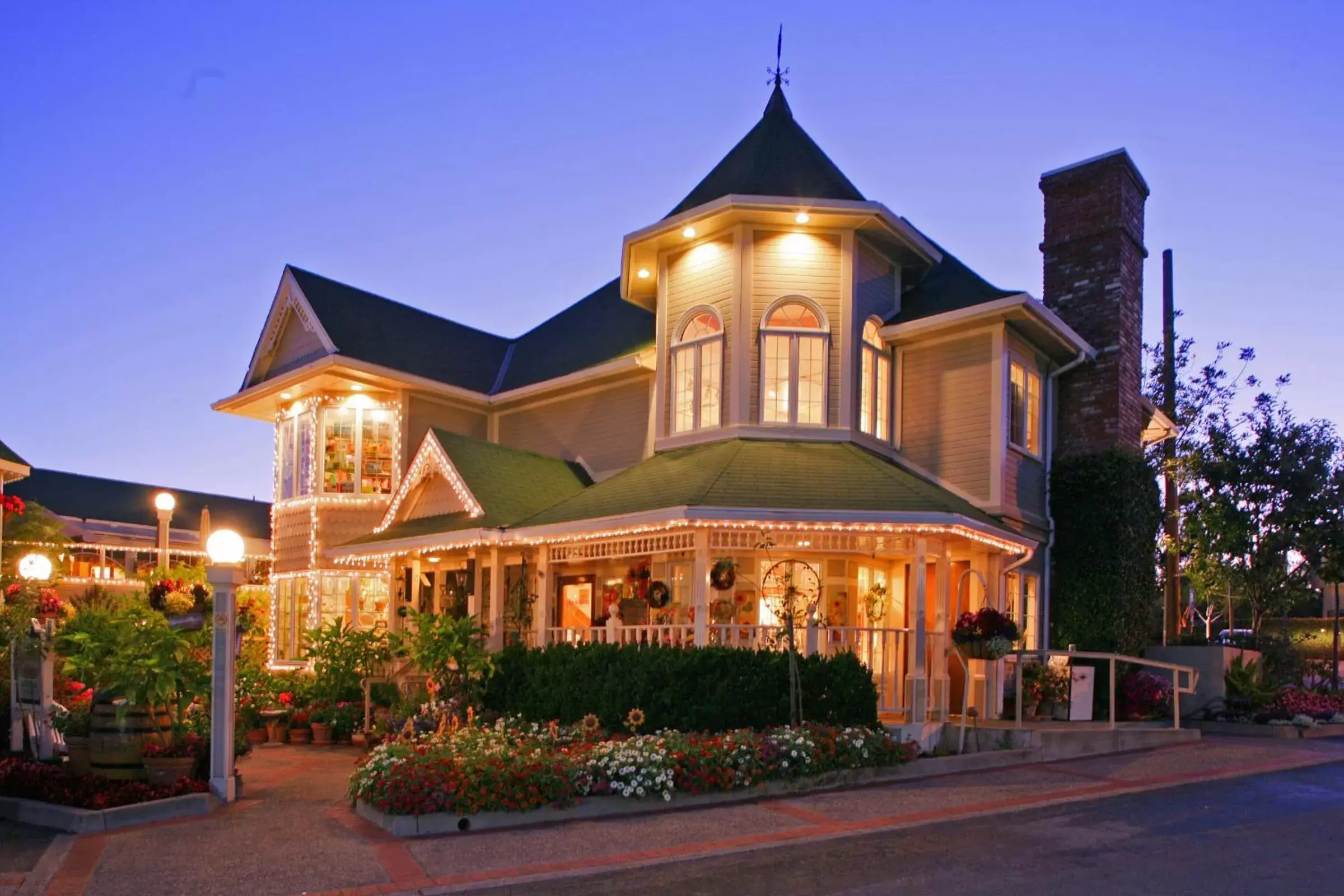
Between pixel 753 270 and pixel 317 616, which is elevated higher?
pixel 753 270

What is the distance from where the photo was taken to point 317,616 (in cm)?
2073

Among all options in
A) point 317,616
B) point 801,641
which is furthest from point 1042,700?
point 317,616

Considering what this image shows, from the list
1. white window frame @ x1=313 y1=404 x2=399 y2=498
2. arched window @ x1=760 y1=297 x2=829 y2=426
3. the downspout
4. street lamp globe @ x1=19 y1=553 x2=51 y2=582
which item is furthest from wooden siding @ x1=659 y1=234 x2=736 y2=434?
street lamp globe @ x1=19 y1=553 x2=51 y2=582

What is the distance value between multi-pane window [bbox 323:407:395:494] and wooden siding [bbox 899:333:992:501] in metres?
9.51

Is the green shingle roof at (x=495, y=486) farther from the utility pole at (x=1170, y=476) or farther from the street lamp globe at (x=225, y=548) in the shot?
the utility pole at (x=1170, y=476)

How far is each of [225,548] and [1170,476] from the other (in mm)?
20019

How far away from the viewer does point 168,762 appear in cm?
1121

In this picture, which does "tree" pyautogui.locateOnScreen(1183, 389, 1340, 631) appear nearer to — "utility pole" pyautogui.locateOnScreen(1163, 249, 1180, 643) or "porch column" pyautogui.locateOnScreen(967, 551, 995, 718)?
"utility pole" pyautogui.locateOnScreen(1163, 249, 1180, 643)

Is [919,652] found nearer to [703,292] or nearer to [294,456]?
[703,292]

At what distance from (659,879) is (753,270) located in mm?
10532

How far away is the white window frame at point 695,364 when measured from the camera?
17297 mm

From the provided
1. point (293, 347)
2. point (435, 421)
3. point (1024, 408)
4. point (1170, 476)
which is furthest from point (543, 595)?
point (1170, 476)

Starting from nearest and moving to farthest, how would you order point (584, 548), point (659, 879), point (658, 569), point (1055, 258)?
1. point (659, 879)
2. point (584, 548)
3. point (658, 569)
4. point (1055, 258)

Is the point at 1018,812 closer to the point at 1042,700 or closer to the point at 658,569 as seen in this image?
the point at 1042,700
